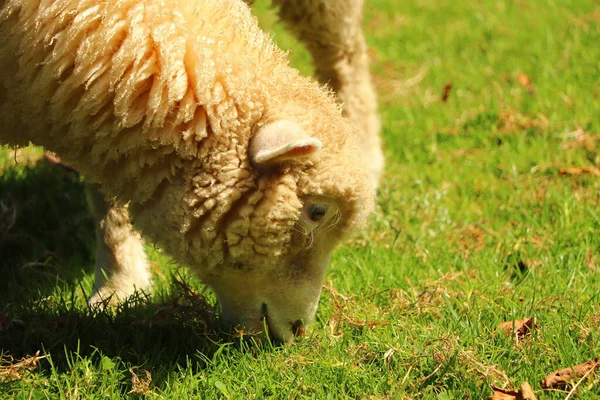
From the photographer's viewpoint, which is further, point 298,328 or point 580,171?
point 580,171

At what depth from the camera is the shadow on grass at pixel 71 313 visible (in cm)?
321

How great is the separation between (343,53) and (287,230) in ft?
7.48

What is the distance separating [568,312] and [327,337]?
98 cm

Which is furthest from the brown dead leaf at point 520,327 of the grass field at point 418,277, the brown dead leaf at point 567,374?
the brown dead leaf at point 567,374

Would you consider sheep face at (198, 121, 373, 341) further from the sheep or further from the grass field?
the grass field

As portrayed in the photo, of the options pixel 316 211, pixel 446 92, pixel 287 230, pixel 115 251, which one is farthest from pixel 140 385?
pixel 446 92

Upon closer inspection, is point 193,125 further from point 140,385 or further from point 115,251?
point 115,251

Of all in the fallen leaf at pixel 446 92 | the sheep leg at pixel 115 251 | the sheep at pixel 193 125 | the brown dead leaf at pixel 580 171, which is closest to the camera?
the sheep at pixel 193 125

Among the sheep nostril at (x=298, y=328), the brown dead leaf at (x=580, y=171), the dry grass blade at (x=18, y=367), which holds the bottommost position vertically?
the brown dead leaf at (x=580, y=171)

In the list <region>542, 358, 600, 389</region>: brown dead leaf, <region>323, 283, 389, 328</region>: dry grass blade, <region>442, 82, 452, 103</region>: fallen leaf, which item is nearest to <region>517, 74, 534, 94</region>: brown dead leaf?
<region>442, 82, 452, 103</region>: fallen leaf

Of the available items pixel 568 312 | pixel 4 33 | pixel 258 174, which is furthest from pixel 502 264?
pixel 4 33

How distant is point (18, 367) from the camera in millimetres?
3031

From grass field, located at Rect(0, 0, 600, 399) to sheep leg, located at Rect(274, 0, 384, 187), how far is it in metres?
0.27

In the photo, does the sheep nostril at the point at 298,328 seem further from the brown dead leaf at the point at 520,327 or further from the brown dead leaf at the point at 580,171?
the brown dead leaf at the point at 580,171
